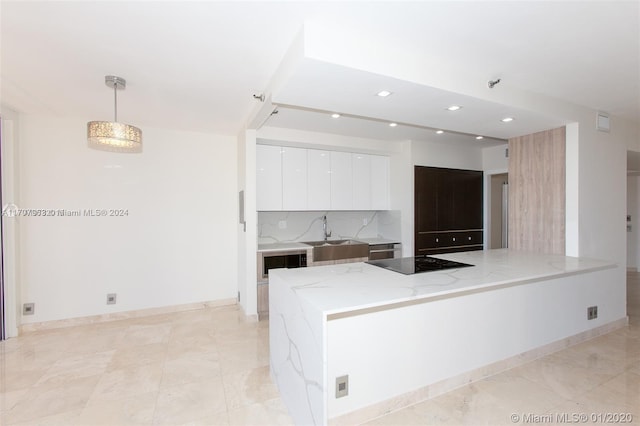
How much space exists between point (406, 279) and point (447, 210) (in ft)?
9.73

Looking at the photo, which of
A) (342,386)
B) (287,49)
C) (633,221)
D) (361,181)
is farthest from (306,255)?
(633,221)

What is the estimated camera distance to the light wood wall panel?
3322mm

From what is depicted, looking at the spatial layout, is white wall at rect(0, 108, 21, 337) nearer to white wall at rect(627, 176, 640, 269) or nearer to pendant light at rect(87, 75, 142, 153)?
pendant light at rect(87, 75, 142, 153)

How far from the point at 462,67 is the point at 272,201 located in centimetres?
257

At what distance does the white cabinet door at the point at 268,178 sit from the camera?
12.8 ft

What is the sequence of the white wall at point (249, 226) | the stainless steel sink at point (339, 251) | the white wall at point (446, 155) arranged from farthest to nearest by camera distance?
the white wall at point (446, 155), the stainless steel sink at point (339, 251), the white wall at point (249, 226)

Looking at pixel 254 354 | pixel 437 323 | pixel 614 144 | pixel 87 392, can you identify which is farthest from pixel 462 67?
pixel 87 392

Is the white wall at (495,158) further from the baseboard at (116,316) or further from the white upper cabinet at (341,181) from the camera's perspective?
the baseboard at (116,316)

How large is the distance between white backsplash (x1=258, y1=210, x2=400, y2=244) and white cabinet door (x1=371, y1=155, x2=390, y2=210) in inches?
10.0

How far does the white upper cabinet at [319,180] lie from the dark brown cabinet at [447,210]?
1.92ft

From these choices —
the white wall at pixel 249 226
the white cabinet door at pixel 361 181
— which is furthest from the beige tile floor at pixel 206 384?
the white cabinet door at pixel 361 181

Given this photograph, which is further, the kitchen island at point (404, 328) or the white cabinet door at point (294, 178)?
the white cabinet door at point (294, 178)

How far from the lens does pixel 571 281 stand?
8.93ft

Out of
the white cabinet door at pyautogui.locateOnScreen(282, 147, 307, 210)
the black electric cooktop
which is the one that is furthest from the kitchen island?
the white cabinet door at pyautogui.locateOnScreen(282, 147, 307, 210)
